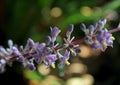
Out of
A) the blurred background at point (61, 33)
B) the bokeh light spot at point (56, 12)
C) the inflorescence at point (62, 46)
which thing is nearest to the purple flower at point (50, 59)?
the inflorescence at point (62, 46)

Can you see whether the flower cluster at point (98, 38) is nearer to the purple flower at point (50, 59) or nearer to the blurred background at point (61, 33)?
the purple flower at point (50, 59)

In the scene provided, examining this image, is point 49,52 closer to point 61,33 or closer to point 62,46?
point 62,46

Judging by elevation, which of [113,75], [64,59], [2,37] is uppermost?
[2,37]

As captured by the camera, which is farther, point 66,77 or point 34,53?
point 66,77

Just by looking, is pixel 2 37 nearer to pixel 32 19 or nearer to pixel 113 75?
pixel 32 19

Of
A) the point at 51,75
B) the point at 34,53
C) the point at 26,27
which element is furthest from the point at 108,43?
the point at 26,27

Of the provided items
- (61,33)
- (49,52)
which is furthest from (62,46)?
(61,33)

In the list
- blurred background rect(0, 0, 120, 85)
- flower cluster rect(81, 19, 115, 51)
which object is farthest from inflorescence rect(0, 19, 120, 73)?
blurred background rect(0, 0, 120, 85)

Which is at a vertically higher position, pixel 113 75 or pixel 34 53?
pixel 113 75
